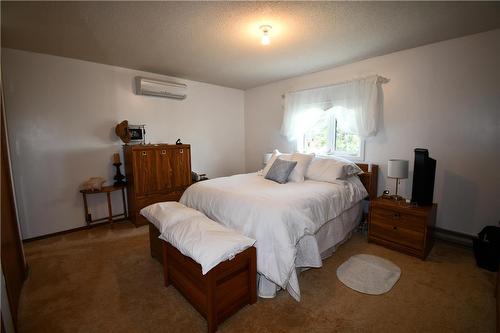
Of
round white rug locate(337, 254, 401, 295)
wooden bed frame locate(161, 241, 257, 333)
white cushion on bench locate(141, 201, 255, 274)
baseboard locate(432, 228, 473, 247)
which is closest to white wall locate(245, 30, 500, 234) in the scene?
baseboard locate(432, 228, 473, 247)

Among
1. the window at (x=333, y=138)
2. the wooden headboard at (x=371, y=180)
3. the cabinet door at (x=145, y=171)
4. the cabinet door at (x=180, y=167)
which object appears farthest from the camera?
the cabinet door at (x=180, y=167)

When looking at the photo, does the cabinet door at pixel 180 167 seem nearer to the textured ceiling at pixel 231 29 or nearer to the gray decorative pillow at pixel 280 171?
the textured ceiling at pixel 231 29

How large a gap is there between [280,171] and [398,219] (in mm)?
1454

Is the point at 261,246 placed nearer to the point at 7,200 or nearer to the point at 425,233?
the point at 425,233

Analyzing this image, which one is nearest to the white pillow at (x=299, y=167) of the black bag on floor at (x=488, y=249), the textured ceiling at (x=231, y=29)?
the textured ceiling at (x=231, y=29)

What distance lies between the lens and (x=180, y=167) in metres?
3.76

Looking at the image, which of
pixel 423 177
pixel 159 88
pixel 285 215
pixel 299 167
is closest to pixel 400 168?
pixel 423 177

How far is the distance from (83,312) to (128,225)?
5.99ft

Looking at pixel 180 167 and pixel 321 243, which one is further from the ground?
pixel 180 167

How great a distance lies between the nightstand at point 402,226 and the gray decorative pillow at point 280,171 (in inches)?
42.3

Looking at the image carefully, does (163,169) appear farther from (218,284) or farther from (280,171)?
(218,284)

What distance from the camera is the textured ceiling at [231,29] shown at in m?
1.91

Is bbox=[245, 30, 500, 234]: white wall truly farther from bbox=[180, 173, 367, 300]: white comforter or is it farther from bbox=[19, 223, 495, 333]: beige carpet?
bbox=[180, 173, 367, 300]: white comforter

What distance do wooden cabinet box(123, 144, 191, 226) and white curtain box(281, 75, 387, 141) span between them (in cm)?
195
